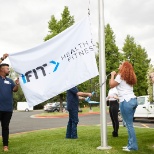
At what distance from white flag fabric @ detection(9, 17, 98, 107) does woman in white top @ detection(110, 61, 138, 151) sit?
1.89ft

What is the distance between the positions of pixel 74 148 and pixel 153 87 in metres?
2.53

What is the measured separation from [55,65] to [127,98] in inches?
66.4

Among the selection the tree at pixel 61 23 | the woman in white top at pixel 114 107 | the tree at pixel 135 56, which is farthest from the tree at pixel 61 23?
the woman in white top at pixel 114 107

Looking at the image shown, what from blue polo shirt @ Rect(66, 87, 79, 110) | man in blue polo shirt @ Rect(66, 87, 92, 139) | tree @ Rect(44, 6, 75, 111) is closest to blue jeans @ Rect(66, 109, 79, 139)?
man in blue polo shirt @ Rect(66, 87, 92, 139)

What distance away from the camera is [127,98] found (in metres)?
6.48

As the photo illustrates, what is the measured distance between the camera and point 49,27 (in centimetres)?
3209

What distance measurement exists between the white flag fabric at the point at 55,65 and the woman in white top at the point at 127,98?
0.58 m

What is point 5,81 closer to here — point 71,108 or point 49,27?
point 71,108

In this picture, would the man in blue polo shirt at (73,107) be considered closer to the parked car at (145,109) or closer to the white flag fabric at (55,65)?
the white flag fabric at (55,65)

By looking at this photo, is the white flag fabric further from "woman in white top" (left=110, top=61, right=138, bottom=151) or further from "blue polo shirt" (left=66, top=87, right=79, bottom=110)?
"blue polo shirt" (left=66, top=87, right=79, bottom=110)

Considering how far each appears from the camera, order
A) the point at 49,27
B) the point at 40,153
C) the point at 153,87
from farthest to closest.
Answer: the point at 49,27 < the point at 153,87 < the point at 40,153

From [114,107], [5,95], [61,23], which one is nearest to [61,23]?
[61,23]

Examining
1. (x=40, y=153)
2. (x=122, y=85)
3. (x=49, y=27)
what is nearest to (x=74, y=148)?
(x=40, y=153)

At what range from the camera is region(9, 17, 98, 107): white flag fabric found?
6.36m
